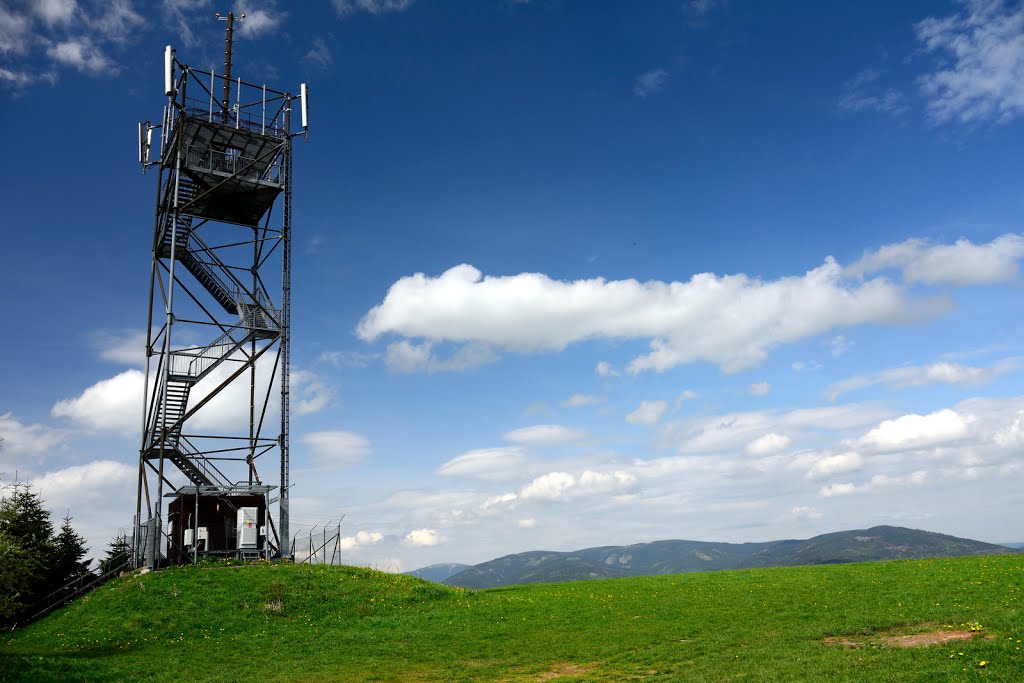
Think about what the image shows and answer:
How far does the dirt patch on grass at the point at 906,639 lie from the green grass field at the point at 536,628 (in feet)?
0.64

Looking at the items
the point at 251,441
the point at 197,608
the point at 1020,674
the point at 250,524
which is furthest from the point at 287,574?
the point at 1020,674

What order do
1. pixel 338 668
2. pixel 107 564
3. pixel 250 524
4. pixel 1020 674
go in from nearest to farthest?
pixel 1020 674, pixel 338 668, pixel 250 524, pixel 107 564

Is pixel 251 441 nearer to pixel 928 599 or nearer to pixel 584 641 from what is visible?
pixel 584 641

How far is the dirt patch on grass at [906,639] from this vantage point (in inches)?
740

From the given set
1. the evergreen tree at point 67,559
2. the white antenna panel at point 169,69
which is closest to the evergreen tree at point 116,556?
the evergreen tree at point 67,559

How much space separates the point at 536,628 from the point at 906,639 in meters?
12.7

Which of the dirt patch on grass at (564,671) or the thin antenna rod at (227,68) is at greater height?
the thin antenna rod at (227,68)

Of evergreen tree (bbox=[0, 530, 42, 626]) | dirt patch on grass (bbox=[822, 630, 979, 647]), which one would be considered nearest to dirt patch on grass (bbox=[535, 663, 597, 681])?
dirt patch on grass (bbox=[822, 630, 979, 647])

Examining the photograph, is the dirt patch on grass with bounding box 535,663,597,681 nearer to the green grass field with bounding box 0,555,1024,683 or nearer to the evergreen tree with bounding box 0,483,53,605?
the green grass field with bounding box 0,555,1024,683

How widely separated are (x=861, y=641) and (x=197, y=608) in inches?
1073

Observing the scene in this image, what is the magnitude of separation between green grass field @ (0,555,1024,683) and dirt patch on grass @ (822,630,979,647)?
195mm

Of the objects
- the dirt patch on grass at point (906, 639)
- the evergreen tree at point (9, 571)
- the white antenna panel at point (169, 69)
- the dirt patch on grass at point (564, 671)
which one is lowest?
the dirt patch on grass at point (564, 671)

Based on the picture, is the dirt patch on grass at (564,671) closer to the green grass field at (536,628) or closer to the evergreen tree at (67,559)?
the green grass field at (536,628)

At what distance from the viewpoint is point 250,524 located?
146 ft
